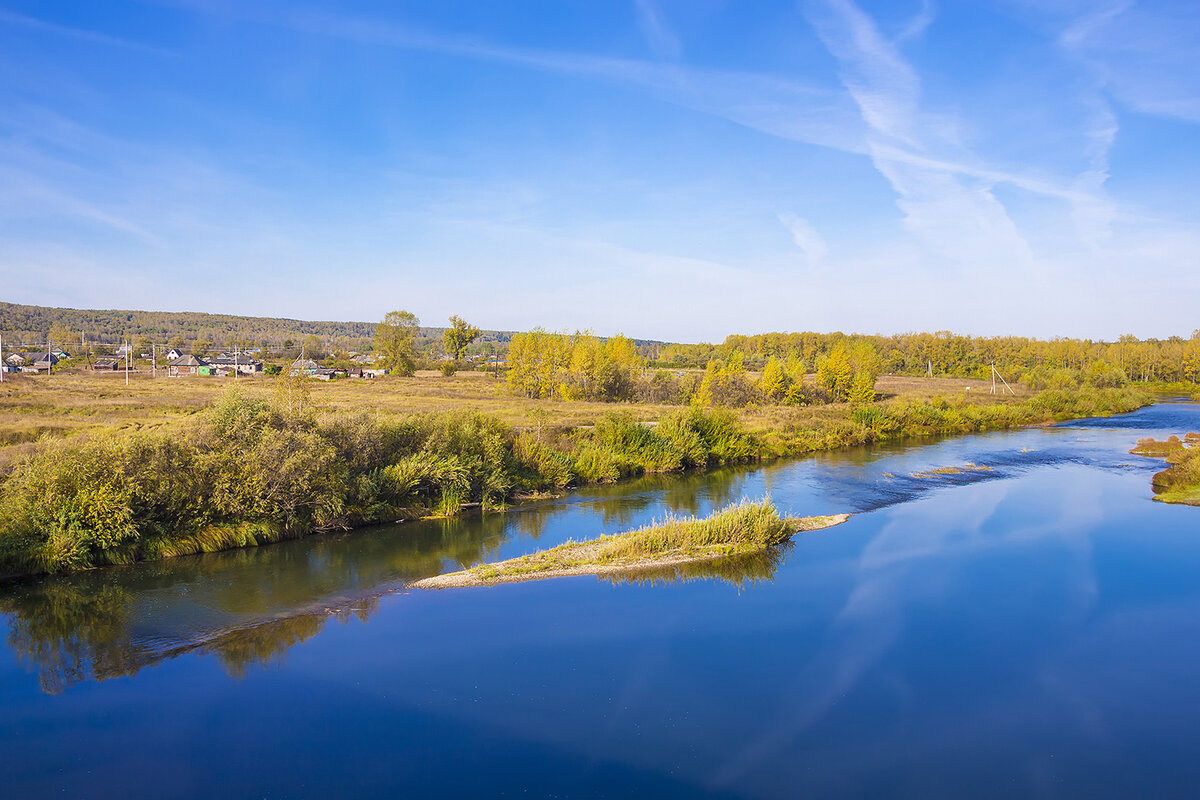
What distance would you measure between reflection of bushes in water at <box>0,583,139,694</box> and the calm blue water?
0.20 ft

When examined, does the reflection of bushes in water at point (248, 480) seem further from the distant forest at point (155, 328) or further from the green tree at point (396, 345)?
the distant forest at point (155, 328)

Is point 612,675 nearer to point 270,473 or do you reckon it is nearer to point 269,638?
point 269,638

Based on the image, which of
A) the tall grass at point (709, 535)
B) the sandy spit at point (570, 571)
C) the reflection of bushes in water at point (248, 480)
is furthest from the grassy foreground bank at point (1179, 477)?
the reflection of bushes in water at point (248, 480)

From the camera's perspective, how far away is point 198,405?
41.0 meters

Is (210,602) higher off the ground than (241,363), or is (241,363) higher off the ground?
(241,363)

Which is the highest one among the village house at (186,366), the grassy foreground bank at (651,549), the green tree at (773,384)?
the green tree at (773,384)

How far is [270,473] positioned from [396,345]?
7559 centimetres

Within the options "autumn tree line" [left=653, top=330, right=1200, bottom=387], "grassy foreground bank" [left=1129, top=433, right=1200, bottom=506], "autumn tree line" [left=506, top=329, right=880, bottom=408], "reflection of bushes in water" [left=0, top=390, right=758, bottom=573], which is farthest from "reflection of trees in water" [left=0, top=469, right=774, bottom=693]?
"autumn tree line" [left=653, top=330, right=1200, bottom=387]

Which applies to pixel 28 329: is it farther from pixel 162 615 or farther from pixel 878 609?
pixel 878 609

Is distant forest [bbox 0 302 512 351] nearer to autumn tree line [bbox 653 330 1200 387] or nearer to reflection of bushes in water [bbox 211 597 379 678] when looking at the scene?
autumn tree line [bbox 653 330 1200 387]

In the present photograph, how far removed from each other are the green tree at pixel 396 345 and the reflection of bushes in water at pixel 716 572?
74098 mm

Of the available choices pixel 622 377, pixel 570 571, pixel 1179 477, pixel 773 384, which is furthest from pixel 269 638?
pixel 622 377

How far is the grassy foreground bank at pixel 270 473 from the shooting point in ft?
53.7

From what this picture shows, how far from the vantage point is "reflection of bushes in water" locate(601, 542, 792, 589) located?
17.9 m
